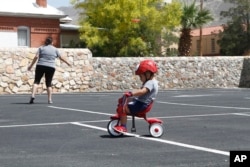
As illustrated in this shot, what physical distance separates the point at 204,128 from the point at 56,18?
3344cm

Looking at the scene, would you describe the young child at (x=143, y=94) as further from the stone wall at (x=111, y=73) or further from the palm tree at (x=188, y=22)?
the palm tree at (x=188, y=22)

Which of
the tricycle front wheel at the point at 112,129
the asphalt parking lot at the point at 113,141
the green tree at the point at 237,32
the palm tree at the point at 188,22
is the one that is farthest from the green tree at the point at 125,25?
the tricycle front wheel at the point at 112,129

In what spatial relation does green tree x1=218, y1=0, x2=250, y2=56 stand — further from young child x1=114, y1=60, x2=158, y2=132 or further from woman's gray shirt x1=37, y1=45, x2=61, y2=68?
young child x1=114, y1=60, x2=158, y2=132

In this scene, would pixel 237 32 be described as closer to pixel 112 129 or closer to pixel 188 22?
pixel 188 22

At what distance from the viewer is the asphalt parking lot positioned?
6.73 meters

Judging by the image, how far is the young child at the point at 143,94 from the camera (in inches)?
339

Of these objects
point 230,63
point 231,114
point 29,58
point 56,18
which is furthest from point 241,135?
point 56,18

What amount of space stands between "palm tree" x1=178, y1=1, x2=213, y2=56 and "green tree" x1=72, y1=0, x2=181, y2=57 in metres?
0.58

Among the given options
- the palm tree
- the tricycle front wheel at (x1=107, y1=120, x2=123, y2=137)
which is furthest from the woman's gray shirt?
the palm tree

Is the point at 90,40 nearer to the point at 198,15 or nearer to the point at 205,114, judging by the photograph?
the point at 198,15

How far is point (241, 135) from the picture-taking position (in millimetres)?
8828

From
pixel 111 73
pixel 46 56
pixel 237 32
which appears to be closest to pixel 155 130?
pixel 46 56

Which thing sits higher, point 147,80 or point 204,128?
point 147,80

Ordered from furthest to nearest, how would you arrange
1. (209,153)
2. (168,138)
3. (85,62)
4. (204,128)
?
(85,62) → (204,128) → (168,138) → (209,153)
